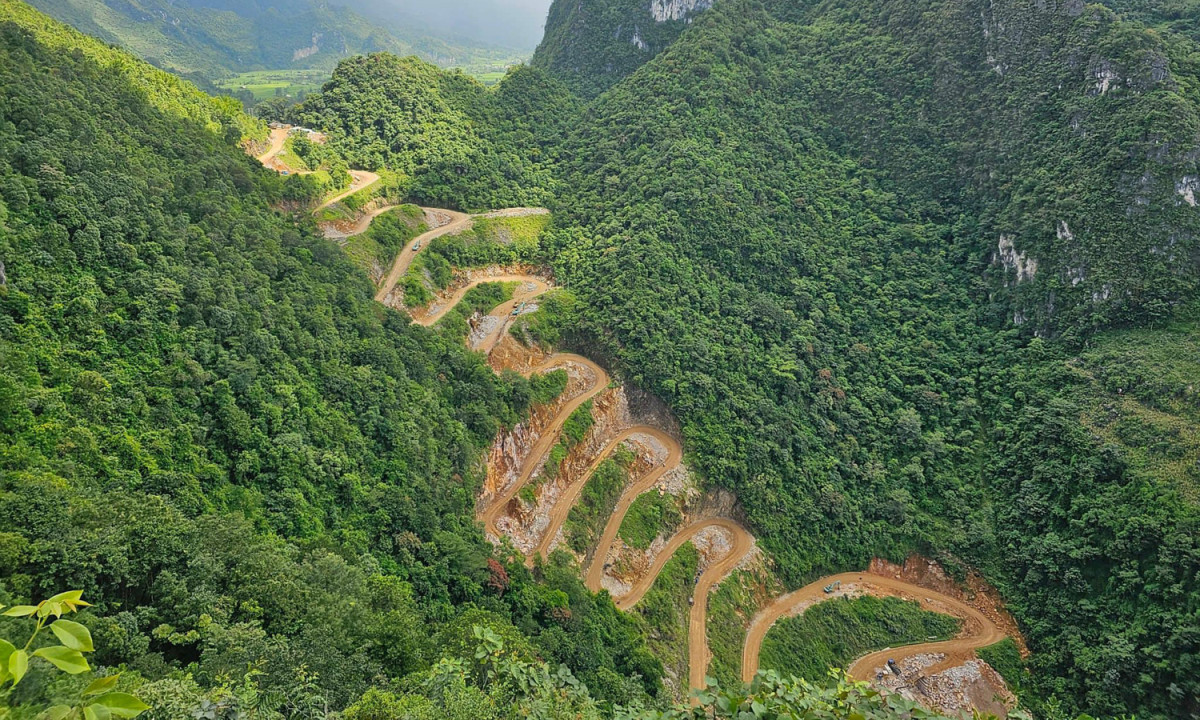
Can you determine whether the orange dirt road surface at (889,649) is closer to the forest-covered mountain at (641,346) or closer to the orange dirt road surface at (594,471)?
the forest-covered mountain at (641,346)

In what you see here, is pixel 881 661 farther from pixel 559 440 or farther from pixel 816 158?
pixel 816 158

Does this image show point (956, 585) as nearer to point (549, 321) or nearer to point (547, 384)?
point (547, 384)

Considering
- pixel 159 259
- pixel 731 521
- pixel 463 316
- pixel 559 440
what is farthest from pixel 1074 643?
pixel 159 259

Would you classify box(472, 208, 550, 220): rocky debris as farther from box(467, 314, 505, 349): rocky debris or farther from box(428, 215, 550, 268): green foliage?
box(467, 314, 505, 349): rocky debris

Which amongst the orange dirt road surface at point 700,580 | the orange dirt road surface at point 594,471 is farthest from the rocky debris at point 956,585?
the orange dirt road surface at point 594,471

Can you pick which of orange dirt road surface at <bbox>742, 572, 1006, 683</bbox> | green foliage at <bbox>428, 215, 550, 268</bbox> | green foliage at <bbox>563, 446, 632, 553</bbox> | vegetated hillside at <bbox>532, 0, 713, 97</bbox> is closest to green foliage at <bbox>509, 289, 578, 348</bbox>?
green foliage at <bbox>428, 215, 550, 268</bbox>

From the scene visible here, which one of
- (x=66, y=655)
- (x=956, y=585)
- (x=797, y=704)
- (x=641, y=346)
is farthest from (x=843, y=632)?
(x=66, y=655)
